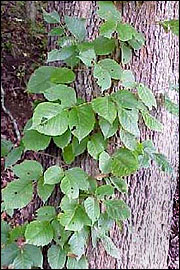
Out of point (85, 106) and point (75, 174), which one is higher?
point (85, 106)

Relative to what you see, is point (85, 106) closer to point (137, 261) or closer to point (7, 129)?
point (137, 261)

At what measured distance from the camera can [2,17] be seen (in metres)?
4.45

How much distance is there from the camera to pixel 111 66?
A: 110 cm

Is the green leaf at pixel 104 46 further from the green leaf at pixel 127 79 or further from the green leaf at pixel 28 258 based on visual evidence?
the green leaf at pixel 28 258

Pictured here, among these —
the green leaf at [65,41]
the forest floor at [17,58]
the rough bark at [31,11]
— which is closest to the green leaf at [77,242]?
the green leaf at [65,41]

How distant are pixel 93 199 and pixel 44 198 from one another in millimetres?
131

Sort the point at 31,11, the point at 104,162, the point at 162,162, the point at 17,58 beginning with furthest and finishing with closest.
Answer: the point at 31,11, the point at 17,58, the point at 162,162, the point at 104,162

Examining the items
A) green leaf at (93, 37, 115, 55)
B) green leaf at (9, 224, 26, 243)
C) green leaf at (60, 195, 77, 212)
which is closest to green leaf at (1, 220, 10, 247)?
green leaf at (9, 224, 26, 243)

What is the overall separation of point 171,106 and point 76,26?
1.16ft

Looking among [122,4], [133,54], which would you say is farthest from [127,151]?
[122,4]

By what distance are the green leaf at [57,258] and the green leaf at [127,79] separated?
1.57 feet

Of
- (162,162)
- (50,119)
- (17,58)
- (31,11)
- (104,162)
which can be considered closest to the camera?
(50,119)

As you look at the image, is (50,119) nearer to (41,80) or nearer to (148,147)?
(41,80)

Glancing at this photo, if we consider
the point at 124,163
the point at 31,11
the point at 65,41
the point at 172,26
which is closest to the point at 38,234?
the point at 124,163
